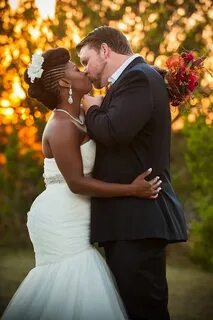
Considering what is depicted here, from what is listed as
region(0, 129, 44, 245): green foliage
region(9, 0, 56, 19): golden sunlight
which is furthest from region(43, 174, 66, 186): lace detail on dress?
region(0, 129, 44, 245): green foliage

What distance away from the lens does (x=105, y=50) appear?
3834 millimetres

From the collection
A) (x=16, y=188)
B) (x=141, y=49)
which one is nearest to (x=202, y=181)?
(x=141, y=49)

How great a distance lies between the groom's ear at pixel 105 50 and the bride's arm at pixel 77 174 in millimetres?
365

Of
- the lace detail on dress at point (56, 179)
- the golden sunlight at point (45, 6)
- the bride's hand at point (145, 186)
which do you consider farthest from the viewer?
the golden sunlight at point (45, 6)

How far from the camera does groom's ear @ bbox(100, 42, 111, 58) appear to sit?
12.6 ft

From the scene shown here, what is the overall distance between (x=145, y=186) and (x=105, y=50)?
26.8 inches

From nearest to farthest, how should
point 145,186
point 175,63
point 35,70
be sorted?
point 145,186
point 35,70
point 175,63

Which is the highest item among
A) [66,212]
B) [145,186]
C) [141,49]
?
[141,49]

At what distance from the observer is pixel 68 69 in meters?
3.82

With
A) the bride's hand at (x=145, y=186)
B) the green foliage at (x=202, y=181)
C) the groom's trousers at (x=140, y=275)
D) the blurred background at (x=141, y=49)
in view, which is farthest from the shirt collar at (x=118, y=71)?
the green foliage at (x=202, y=181)

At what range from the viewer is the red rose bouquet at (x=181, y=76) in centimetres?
393

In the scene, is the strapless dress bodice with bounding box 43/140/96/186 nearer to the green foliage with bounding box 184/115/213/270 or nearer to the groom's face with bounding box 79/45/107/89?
the groom's face with bounding box 79/45/107/89

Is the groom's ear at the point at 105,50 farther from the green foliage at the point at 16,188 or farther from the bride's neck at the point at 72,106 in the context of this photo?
the green foliage at the point at 16,188

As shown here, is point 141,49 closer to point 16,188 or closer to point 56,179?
point 16,188
